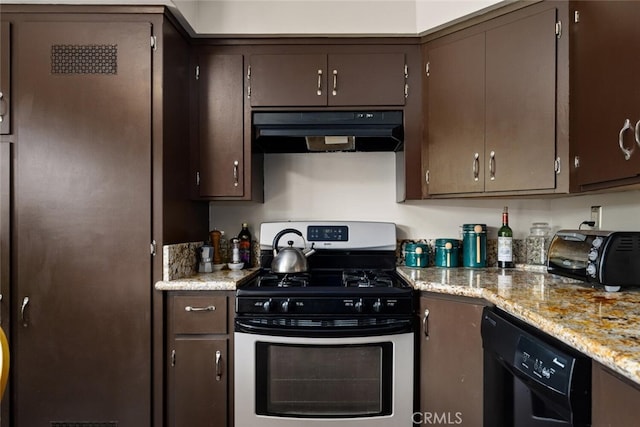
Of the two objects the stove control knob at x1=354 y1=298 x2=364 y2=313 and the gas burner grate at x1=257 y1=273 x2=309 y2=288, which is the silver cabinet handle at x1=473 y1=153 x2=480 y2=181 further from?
the gas burner grate at x1=257 y1=273 x2=309 y2=288

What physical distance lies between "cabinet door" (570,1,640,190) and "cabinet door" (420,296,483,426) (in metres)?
0.70

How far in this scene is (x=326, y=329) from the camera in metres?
1.63

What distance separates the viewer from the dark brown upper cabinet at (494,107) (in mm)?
1680

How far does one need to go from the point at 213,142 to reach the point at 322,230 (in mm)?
797

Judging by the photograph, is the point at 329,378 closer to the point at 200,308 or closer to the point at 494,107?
the point at 200,308

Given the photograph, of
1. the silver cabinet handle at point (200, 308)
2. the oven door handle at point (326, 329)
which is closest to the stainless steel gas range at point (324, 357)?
the oven door handle at point (326, 329)

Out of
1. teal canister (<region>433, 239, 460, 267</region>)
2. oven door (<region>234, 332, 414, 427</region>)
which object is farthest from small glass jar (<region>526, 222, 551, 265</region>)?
oven door (<region>234, 332, 414, 427</region>)

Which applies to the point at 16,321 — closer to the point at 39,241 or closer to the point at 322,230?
the point at 39,241

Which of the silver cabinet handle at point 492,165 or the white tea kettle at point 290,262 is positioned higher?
the silver cabinet handle at point 492,165

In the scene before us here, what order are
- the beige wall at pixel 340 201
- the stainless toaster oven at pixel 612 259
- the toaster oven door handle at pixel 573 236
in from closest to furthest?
the stainless toaster oven at pixel 612 259
the toaster oven door handle at pixel 573 236
the beige wall at pixel 340 201

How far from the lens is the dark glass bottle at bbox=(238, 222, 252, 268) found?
222 centimetres

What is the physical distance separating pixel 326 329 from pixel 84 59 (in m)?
1.66

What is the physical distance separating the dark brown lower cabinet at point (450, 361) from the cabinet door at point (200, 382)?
0.89m

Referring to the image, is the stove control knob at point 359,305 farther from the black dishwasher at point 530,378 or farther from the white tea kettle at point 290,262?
the black dishwasher at point 530,378
